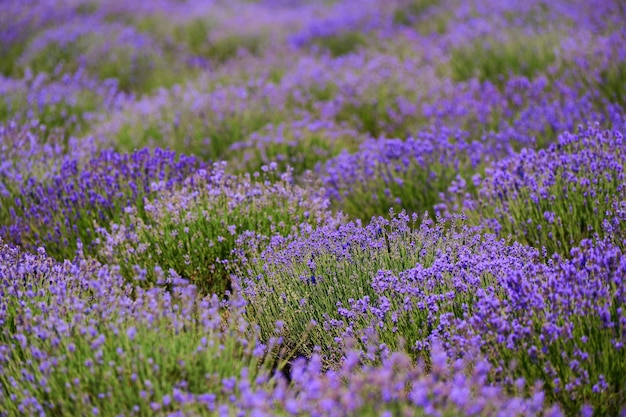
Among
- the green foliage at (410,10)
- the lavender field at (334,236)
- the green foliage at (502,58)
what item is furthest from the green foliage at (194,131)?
the green foliage at (410,10)

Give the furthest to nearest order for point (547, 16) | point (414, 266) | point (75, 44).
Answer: point (75, 44) < point (547, 16) < point (414, 266)

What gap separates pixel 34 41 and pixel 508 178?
710 centimetres

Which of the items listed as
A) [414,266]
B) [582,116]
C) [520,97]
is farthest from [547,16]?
[414,266]

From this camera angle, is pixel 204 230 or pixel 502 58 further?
pixel 502 58

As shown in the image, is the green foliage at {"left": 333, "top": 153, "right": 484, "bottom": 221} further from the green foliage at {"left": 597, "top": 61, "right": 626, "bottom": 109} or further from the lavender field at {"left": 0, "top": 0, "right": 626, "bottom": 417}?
the green foliage at {"left": 597, "top": 61, "right": 626, "bottom": 109}

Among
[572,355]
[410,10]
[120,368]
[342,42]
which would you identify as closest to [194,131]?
[120,368]

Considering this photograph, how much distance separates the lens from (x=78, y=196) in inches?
145

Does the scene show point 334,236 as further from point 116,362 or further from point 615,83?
point 615,83

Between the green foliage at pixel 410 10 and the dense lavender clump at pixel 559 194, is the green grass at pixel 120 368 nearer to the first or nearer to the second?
the dense lavender clump at pixel 559 194

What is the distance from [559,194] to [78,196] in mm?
2699

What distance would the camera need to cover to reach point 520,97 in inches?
210

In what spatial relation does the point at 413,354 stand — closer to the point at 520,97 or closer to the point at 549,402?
the point at 549,402

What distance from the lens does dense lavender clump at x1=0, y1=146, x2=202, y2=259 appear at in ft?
11.9

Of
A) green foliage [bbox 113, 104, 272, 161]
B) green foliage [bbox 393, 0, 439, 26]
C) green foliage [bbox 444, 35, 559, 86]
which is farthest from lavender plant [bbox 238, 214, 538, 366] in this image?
green foliage [bbox 393, 0, 439, 26]
